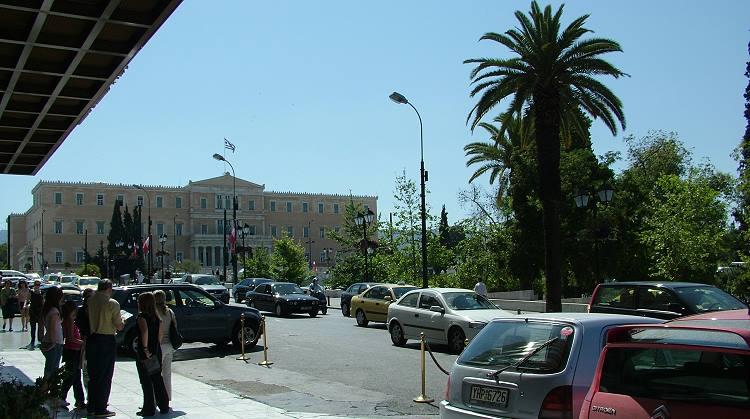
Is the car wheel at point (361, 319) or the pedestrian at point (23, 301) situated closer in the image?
the pedestrian at point (23, 301)

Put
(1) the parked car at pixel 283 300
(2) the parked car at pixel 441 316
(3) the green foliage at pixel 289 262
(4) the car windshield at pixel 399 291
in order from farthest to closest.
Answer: (3) the green foliage at pixel 289 262 < (1) the parked car at pixel 283 300 < (4) the car windshield at pixel 399 291 < (2) the parked car at pixel 441 316

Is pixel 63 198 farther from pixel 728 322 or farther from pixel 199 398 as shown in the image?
pixel 728 322

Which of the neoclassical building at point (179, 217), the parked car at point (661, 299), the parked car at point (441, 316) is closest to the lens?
the parked car at point (661, 299)

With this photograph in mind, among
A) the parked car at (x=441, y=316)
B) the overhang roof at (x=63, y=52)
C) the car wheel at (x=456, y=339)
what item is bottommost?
the car wheel at (x=456, y=339)

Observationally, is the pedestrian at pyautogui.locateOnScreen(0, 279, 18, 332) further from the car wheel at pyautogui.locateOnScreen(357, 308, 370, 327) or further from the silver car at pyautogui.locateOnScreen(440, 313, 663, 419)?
the silver car at pyautogui.locateOnScreen(440, 313, 663, 419)

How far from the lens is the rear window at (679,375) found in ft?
14.0

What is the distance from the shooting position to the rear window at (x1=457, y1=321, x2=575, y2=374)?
6281mm

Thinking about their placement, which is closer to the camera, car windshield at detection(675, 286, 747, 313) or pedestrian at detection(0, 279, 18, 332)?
car windshield at detection(675, 286, 747, 313)

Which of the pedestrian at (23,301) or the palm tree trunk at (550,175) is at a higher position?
the palm tree trunk at (550,175)

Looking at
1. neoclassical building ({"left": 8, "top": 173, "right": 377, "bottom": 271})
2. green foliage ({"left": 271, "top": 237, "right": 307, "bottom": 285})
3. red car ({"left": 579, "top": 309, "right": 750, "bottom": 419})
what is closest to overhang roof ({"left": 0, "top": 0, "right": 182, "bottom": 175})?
red car ({"left": 579, "top": 309, "right": 750, "bottom": 419})

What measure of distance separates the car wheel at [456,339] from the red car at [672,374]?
1217 cm

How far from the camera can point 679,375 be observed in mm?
4695

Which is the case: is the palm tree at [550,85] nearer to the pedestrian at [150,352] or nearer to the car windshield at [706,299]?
the car windshield at [706,299]

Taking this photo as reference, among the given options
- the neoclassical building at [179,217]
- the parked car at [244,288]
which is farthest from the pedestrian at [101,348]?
the neoclassical building at [179,217]
